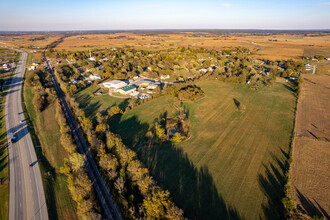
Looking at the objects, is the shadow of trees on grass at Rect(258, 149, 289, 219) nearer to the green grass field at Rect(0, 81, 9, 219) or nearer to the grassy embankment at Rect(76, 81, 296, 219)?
the grassy embankment at Rect(76, 81, 296, 219)

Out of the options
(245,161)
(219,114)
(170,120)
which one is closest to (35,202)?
(170,120)

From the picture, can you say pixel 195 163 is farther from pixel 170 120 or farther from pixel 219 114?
pixel 219 114

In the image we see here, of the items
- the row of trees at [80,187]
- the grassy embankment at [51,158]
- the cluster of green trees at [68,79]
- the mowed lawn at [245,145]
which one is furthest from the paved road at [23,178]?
the mowed lawn at [245,145]

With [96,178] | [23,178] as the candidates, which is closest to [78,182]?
[96,178]

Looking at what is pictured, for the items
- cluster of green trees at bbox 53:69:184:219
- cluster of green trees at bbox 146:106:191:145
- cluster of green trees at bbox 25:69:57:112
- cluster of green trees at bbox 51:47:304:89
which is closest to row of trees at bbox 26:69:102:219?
cluster of green trees at bbox 53:69:184:219

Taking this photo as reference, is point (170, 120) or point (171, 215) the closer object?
point (171, 215)

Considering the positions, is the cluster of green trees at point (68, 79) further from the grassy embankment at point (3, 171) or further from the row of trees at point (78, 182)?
the row of trees at point (78, 182)
